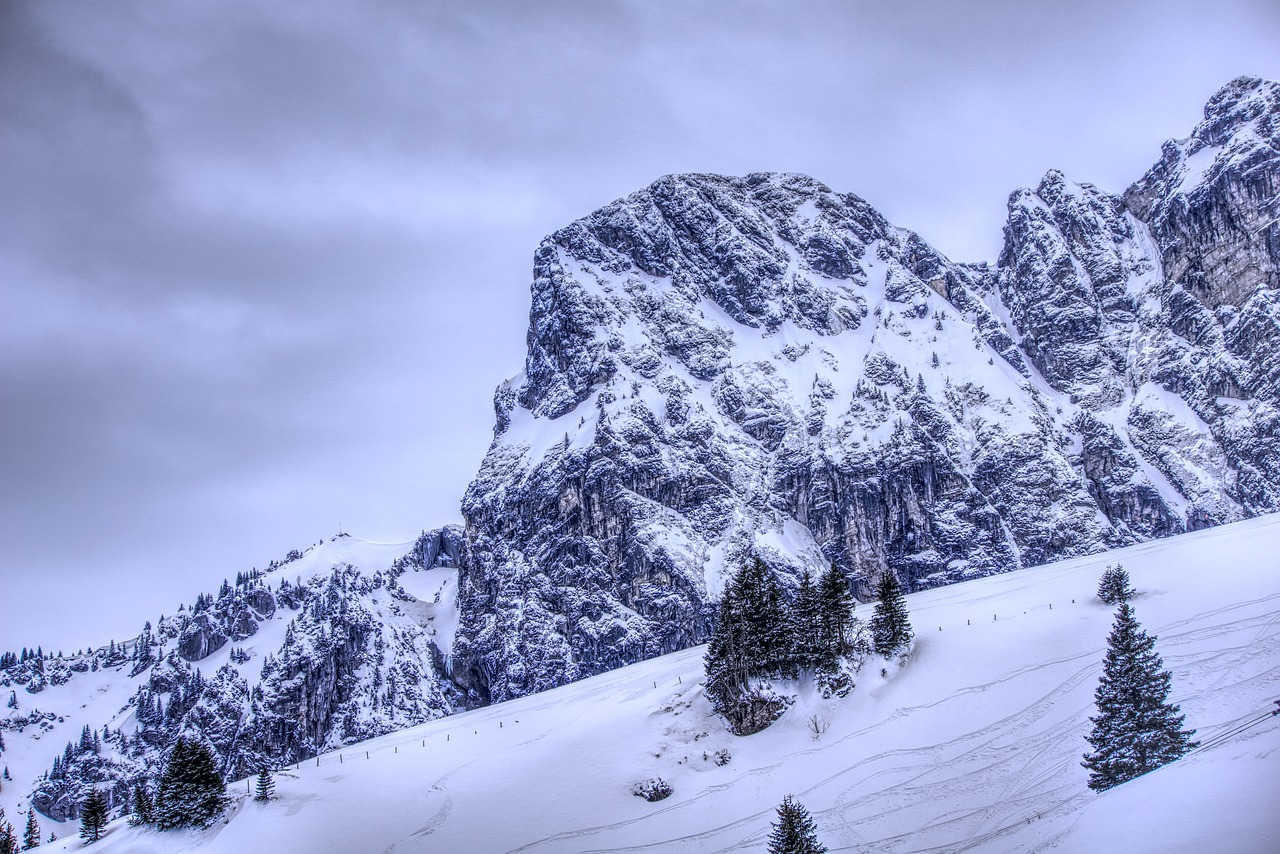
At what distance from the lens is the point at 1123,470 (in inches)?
4333

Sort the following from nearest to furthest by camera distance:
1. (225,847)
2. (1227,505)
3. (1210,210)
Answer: (225,847), (1227,505), (1210,210)

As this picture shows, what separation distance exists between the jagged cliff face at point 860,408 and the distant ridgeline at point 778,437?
1.55 feet

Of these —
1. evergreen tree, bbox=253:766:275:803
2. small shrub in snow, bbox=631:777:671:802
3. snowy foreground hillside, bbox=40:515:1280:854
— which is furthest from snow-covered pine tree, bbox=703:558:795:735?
evergreen tree, bbox=253:766:275:803

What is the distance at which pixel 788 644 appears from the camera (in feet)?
185

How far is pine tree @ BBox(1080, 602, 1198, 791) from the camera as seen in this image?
33938mm

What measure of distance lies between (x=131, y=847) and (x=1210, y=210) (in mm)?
156012

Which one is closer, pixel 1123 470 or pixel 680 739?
pixel 680 739

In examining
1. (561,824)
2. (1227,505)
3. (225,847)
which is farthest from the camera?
(1227,505)

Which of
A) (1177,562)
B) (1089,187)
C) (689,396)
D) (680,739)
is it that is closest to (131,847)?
(680,739)

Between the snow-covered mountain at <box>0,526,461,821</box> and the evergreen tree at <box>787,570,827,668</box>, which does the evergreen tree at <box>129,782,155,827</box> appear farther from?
the snow-covered mountain at <box>0,526,461,821</box>

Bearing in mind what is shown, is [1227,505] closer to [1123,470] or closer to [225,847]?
[1123,470]

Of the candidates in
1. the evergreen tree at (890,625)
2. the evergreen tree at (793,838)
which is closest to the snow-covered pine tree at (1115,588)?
the evergreen tree at (890,625)

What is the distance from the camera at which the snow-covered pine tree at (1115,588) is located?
174 ft

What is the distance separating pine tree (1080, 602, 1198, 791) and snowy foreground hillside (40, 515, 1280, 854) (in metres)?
1.97
